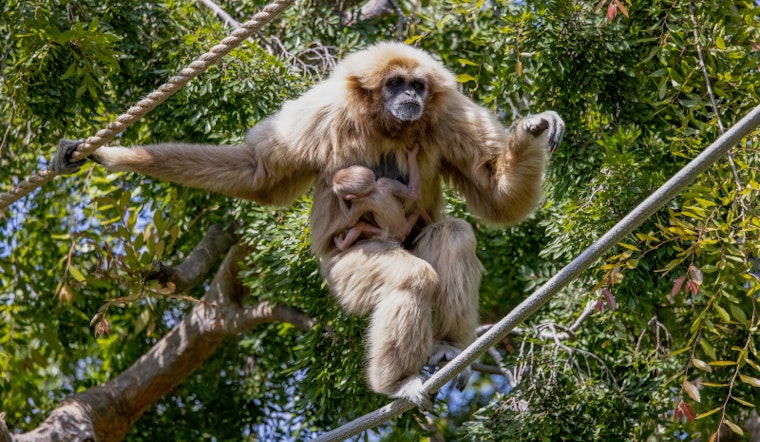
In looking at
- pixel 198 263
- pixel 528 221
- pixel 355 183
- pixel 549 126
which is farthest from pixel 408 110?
pixel 198 263

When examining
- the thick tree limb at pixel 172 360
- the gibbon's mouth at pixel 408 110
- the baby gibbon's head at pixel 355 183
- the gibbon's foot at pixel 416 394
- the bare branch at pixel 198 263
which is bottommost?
the thick tree limb at pixel 172 360

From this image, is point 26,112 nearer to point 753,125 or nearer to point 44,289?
point 44,289

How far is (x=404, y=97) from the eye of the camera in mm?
4711

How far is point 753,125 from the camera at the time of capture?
11.1 ft

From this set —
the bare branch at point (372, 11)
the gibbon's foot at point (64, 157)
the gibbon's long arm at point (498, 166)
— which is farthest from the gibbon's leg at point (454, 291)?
the bare branch at point (372, 11)

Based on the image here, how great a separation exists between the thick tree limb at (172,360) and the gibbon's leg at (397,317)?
2.65 meters

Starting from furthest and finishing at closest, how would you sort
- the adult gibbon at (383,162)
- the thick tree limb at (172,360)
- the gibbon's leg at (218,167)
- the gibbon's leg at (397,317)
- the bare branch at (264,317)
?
the thick tree limb at (172,360) < the bare branch at (264,317) < the gibbon's leg at (218,167) < the adult gibbon at (383,162) < the gibbon's leg at (397,317)

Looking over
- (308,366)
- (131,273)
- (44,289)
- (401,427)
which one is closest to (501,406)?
(401,427)

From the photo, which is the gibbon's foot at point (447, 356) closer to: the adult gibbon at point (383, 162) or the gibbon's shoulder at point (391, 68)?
the adult gibbon at point (383, 162)

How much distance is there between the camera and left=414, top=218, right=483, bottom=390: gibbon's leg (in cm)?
446

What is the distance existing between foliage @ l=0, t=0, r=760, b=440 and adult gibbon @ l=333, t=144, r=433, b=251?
33.5 inches

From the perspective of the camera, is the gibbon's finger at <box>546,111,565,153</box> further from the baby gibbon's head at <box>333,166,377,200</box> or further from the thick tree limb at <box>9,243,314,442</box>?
the thick tree limb at <box>9,243,314,442</box>

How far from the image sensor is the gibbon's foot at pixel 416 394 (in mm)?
4176

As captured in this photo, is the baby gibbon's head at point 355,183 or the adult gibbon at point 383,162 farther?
the baby gibbon's head at point 355,183
